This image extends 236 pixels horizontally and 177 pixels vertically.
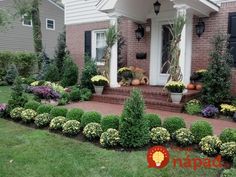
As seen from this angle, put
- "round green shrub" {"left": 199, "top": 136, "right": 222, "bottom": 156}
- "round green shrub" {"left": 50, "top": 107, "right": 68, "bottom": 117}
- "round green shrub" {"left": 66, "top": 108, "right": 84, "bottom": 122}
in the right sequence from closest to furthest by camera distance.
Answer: "round green shrub" {"left": 199, "top": 136, "right": 222, "bottom": 156}, "round green shrub" {"left": 66, "top": 108, "right": 84, "bottom": 122}, "round green shrub" {"left": 50, "top": 107, "right": 68, "bottom": 117}

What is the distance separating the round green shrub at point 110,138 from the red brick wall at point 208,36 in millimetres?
5198

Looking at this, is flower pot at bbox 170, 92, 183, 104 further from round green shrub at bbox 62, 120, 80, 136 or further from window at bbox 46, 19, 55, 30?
window at bbox 46, 19, 55, 30

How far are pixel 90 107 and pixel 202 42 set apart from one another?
4.28 m

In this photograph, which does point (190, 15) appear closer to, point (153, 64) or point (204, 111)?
point (153, 64)

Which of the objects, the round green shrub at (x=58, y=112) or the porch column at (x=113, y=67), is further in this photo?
the porch column at (x=113, y=67)

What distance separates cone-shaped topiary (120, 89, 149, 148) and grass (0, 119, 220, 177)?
20cm

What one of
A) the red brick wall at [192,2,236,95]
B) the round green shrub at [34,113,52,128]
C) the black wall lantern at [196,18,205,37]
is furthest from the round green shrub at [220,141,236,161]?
the black wall lantern at [196,18,205,37]

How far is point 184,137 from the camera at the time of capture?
496 centimetres

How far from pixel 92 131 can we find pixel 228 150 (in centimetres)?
244

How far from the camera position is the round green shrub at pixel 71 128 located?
5678mm

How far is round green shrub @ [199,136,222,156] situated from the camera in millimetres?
4605

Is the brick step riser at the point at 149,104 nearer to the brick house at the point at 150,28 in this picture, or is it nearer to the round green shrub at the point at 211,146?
the brick house at the point at 150,28

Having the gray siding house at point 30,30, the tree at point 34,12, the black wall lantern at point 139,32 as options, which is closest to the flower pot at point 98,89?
the black wall lantern at point 139,32

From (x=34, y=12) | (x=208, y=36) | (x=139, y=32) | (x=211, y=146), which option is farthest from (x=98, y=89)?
(x=34, y=12)
